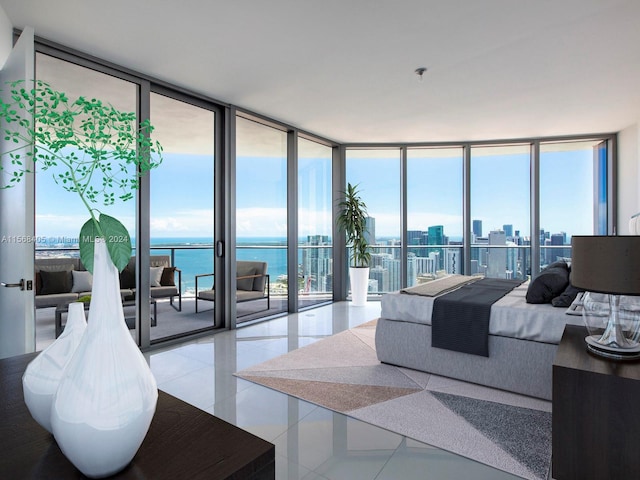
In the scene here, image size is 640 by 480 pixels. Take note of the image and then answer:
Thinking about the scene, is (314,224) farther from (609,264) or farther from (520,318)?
(609,264)

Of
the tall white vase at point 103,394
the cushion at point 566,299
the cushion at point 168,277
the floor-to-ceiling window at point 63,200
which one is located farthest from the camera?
the cushion at point 168,277

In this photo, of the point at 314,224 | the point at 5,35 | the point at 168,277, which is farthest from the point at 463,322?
the point at 5,35

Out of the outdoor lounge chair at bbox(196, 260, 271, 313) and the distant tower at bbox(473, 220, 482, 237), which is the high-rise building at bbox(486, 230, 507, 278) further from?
the outdoor lounge chair at bbox(196, 260, 271, 313)

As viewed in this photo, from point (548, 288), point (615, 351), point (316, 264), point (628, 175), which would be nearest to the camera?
point (615, 351)

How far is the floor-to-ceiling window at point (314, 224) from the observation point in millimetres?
6055

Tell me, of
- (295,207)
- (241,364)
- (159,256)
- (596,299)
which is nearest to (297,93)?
(295,207)

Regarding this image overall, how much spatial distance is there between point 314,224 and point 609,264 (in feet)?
15.9

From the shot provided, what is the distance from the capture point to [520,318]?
2.82 m

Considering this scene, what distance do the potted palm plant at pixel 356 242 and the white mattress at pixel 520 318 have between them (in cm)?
304

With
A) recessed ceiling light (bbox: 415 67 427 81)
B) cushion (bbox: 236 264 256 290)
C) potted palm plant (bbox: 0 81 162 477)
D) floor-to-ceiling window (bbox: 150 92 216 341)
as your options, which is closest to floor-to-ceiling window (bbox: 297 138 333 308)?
cushion (bbox: 236 264 256 290)

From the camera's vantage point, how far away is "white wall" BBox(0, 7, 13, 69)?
273 centimetres

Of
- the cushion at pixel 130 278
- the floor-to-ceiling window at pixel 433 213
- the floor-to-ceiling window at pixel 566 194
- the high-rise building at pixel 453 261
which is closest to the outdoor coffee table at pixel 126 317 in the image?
the cushion at pixel 130 278

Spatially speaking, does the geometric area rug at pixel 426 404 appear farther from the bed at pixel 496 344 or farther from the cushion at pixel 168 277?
the cushion at pixel 168 277

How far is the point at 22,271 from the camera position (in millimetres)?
2273
